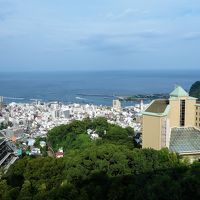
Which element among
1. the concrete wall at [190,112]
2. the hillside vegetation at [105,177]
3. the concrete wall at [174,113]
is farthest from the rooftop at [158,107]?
the hillside vegetation at [105,177]

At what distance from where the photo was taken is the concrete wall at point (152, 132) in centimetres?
1445

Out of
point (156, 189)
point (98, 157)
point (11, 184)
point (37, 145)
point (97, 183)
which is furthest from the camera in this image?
point (37, 145)

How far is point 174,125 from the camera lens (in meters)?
15.5

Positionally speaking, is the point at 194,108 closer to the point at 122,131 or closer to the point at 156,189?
the point at 122,131

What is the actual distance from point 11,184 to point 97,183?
2369 mm

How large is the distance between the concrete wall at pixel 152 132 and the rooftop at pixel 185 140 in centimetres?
56

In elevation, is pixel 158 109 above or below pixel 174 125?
above

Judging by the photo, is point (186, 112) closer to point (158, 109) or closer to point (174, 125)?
point (174, 125)

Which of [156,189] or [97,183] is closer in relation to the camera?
[156,189]

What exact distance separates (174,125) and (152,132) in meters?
1.28

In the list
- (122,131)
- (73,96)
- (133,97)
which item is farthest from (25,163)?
(73,96)

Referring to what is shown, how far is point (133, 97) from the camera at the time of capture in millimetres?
56500

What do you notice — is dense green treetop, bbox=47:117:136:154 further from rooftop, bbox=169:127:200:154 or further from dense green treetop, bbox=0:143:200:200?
dense green treetop, bbox=0:143:200:200

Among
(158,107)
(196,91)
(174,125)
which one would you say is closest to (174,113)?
(174,125)
